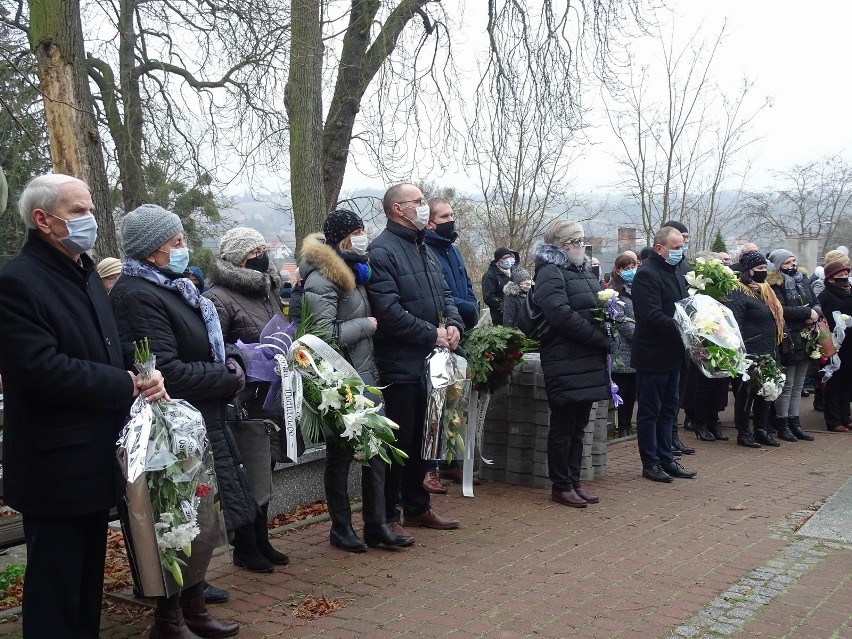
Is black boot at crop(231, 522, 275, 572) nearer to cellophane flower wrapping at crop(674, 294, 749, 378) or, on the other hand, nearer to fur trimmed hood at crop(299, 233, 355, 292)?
fur trimmed hood at crop(299, 233, 355, 292)

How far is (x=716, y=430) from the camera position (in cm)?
1078

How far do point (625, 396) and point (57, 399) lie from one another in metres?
8.28

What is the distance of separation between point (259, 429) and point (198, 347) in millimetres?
1002

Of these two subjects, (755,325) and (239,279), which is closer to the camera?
(239,279)

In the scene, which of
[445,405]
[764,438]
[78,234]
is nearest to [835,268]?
[764,438]

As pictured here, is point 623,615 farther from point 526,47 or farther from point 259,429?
point 526,47

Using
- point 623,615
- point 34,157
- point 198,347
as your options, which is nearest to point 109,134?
point 34,157

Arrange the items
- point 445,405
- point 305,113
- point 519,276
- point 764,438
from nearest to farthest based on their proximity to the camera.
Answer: point 445,405 → point 764,438 → point 305,113 → point 519,276

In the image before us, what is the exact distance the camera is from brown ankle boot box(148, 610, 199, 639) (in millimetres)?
4285

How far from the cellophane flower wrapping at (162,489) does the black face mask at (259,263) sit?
154 cm

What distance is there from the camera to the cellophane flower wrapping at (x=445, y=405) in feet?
20.6

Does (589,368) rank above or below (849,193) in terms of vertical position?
below

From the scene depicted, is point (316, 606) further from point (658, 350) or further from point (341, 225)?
point (658, 350)

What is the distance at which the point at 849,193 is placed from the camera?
43.6 metres
